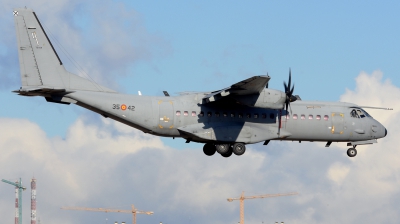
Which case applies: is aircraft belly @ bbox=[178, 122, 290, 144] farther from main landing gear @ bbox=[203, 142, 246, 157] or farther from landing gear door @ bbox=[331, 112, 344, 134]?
landing gear door @ bbox=[331, 112, 344, 134]

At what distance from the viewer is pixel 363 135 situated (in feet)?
196

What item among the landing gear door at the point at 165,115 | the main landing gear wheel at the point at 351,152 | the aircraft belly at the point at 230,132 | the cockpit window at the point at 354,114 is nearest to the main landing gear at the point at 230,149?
the aircraft belly at the point at 230,132

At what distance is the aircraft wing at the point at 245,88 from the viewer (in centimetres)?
5188

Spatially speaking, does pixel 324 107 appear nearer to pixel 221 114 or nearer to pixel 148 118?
pixel 221 114

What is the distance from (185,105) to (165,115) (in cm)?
163

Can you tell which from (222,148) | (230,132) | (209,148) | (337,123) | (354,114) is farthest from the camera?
(354,114)

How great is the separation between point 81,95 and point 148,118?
4.59m

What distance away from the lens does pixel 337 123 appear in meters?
58.8

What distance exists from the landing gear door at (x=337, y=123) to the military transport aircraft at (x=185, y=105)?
0.87 meters

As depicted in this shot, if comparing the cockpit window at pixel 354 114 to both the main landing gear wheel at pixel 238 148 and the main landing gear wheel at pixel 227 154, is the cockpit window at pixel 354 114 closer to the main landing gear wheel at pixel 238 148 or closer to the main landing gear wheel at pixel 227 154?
the main landing gear wheel at pixel 238 148

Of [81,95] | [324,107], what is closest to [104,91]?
[81,95]

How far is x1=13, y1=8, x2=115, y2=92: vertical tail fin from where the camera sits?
54312 millimetres

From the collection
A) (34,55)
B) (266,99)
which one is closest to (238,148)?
(266,99)

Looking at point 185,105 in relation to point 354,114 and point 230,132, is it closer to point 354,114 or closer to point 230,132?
point 230,132
